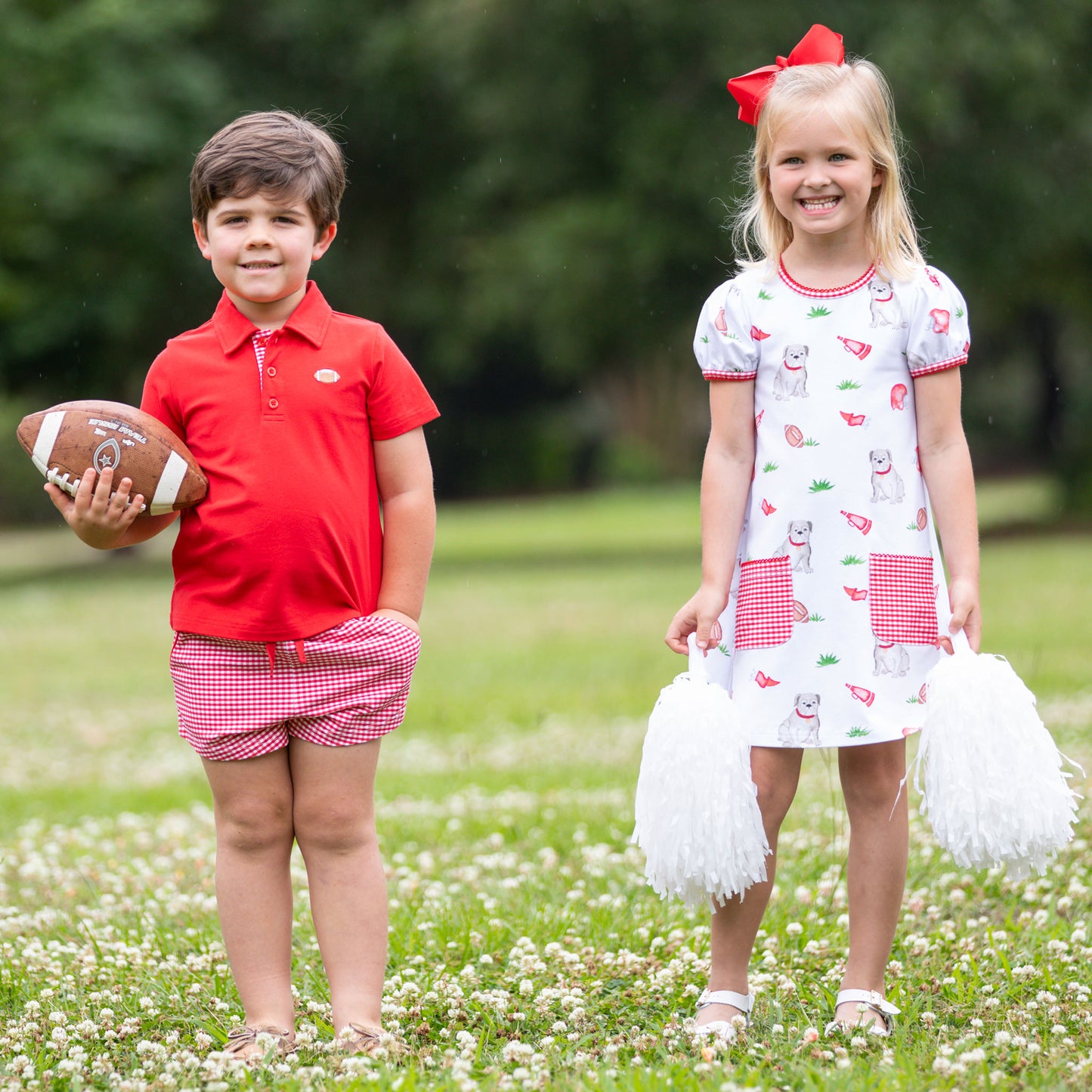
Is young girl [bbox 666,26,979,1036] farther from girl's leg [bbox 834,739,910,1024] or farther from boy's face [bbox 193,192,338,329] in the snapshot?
boy's face [bbox 193,192,338,329]

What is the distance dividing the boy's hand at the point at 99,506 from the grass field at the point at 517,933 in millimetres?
1158

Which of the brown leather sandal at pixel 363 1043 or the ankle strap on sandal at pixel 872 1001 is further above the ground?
the brown leather sandal at pixel 363 1043

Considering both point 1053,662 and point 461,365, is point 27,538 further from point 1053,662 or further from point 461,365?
point 1053,662

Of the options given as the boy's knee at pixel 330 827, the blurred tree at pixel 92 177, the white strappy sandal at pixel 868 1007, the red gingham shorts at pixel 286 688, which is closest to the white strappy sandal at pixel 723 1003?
the white strappy sandal at pixel 868 1007

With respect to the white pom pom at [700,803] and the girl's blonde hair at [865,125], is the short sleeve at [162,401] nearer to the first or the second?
the white pom pom at [700,803]

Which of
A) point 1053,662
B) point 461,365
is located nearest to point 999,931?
point 1053,662

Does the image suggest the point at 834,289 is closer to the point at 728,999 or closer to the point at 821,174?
the point at 821,174

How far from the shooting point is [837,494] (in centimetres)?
339

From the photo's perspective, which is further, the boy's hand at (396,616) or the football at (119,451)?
the boy's hand at (396,616)

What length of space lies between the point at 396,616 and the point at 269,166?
1.04 m

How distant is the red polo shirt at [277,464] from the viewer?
3268 millimetres

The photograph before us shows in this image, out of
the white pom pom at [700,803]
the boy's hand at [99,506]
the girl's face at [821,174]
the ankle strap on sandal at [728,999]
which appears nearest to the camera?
the boy's hand at [99,506]

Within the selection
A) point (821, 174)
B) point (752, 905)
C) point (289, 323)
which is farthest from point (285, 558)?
→ point (821, 174)

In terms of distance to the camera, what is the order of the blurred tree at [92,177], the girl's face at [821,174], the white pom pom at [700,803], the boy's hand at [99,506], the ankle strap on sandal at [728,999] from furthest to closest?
the blurred tree at [92,177], the ankle strap on sandal at [728,999], the girl's face at [821,174], the white pom pom at [700,803], the boy's hand at [99,506]
